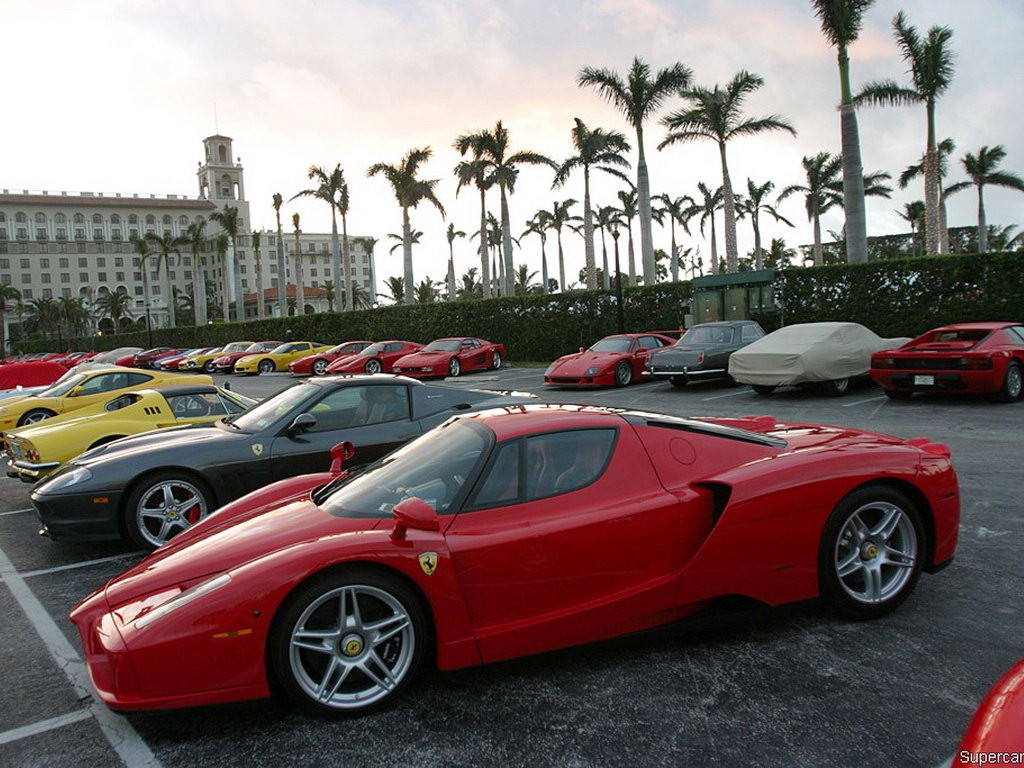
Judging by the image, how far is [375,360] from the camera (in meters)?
25.5

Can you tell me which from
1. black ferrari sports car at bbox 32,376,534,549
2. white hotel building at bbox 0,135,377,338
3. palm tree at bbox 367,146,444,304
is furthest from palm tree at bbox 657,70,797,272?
white hotel building at bbox 0,135,377,338

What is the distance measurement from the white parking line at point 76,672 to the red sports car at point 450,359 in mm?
17815

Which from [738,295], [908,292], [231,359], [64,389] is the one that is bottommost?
[64,389]

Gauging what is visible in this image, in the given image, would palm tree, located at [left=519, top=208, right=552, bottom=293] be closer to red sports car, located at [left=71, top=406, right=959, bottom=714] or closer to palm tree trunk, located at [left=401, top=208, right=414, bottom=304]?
palm tree trunk, located at [left=401, top=208, right=414, bottom=304]

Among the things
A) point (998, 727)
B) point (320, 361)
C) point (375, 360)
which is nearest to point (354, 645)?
point (998, 727)

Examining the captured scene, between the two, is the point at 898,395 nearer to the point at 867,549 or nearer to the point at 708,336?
the point at 708,336

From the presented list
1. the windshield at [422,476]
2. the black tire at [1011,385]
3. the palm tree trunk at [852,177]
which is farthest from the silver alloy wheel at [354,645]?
the palm tree trunk at [852,177]

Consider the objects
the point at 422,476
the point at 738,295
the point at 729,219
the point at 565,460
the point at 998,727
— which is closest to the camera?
the point at 998,727

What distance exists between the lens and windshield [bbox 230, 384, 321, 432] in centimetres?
632

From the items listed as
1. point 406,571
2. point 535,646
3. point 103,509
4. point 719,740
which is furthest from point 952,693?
point 103,509

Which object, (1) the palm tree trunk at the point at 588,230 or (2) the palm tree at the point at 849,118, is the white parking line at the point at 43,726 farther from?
(1) the palm tree trunk at the point at 588,230

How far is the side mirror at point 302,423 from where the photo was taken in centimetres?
607

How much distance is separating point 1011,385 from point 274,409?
1061cm

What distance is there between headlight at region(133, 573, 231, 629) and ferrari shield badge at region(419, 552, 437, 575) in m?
0.77
